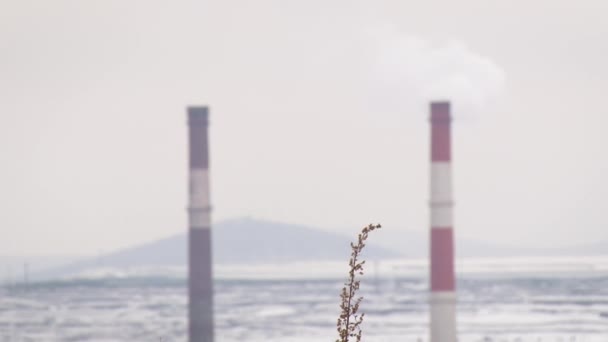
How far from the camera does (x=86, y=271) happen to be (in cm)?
11381

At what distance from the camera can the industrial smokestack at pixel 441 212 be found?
56.2 meters

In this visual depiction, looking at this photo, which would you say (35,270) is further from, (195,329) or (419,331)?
(195,329)

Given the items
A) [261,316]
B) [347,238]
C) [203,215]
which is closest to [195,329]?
[203,215]

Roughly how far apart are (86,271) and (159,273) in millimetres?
11834

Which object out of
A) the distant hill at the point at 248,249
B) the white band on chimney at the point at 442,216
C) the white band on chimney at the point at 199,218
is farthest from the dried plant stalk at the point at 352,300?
the distant hill at the point at 248,249

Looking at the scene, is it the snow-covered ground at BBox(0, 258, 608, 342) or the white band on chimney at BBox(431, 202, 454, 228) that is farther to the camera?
the snow-covered ground at BBox(0, 258, 608, 342)

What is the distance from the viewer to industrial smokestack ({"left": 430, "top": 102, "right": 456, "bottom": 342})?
56.2m

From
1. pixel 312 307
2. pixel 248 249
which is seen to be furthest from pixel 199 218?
pixel 248 249

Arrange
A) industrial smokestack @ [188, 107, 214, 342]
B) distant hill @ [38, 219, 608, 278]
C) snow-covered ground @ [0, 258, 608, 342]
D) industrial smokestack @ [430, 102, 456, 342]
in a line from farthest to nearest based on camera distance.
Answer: distant hill @ [38, 219, 608, 278] < snow-covered ground @ [0, 258, 608, 342] < industrial smokestack @ [188, 107, 214, 342] < industrial smokestack @ [430, 102, 456, 342]

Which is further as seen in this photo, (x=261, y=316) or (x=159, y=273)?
(x=159, y=273)

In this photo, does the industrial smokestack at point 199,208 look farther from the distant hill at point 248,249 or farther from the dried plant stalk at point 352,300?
the dried plant stalk at point 352,300

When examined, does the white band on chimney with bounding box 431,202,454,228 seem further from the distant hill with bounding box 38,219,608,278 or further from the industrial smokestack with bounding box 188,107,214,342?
the distant hill with bounding box 38,219,608,278

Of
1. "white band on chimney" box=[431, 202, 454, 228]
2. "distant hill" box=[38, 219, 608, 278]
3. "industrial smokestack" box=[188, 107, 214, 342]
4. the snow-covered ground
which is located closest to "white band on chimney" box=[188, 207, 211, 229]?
"industrial smokestack" box=[188, 107, 214, 342]

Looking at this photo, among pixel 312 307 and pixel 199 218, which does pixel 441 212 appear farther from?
pixel 312 307
